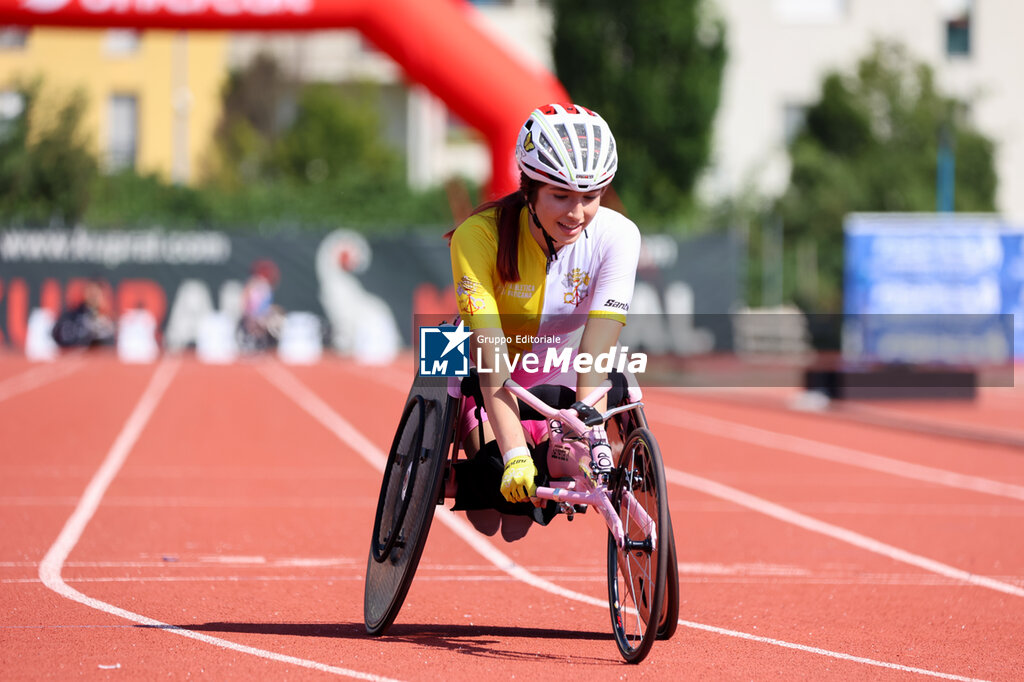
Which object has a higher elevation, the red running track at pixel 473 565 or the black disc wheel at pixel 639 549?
the black disc wheel at pixel 639 549

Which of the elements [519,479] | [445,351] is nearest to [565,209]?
[445,351]

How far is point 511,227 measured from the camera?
20.5 ft

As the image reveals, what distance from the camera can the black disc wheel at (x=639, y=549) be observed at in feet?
18.5

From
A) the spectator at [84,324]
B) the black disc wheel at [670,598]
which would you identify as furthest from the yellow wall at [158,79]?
the black disc wheel at [670,598]

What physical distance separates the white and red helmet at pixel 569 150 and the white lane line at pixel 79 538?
181 centimetres

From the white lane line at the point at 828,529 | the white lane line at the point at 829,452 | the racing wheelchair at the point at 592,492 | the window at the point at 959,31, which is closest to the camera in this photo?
the racing wheelchair at the point at 592,492

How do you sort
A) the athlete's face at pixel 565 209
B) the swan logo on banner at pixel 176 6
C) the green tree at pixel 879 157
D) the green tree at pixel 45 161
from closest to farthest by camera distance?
the athlete's face at pixel 565 209 < the swan logo on banner at pixel 176 6 < the green tree at pixel 45 161 < the green tree at pixel 879 157

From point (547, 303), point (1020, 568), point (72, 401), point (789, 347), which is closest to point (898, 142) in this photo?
point (789, 347)

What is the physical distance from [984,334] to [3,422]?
14.2m

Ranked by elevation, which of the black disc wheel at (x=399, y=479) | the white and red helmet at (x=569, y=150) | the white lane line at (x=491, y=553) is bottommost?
the white lane line at (x=491, y=553)

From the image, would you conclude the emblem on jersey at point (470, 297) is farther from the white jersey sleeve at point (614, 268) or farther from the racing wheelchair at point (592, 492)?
the white jersey sleeve at point (614, 268)

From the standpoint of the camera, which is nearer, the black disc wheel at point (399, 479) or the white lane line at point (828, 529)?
the black disc wheel at point (399, 479)

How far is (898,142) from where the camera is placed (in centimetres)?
4528

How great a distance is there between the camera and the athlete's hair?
621 centimetres
